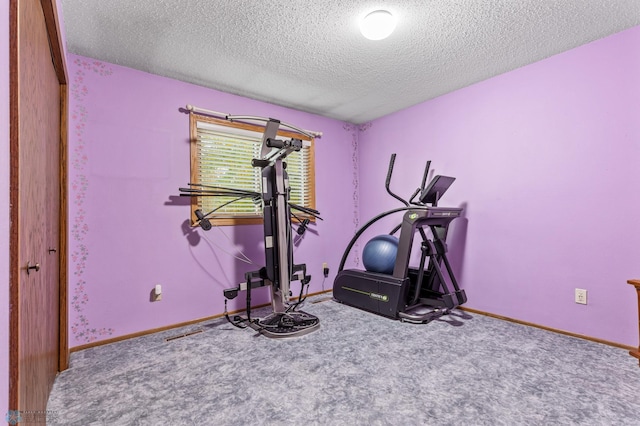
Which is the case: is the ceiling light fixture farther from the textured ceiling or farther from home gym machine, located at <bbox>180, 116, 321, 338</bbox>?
home gym machine, located at <bbox>180, 116, 321, 338</bbox>

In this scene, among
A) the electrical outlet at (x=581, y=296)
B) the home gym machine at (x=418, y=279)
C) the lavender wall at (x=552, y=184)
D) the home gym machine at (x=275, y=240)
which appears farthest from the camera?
the home gym machine at (x=418, y=279)

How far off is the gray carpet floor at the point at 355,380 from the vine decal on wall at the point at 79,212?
0.23 metres

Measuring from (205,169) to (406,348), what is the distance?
8.48 feet

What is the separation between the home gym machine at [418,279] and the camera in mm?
2959

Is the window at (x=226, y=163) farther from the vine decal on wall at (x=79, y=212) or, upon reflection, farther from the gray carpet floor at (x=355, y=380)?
the gray carpet floor at (x=355, y=380)

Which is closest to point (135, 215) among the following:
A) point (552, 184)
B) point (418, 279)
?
point (418, 279)

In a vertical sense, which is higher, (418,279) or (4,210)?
(4,210)

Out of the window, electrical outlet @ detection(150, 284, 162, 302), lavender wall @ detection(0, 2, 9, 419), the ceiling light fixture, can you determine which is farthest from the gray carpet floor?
the ceiling light fixture

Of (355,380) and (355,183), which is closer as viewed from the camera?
(355,380)

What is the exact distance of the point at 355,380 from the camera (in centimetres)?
192

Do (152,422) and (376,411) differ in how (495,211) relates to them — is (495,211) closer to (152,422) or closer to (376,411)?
(376,411)

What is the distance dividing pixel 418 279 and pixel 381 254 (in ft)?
1.49

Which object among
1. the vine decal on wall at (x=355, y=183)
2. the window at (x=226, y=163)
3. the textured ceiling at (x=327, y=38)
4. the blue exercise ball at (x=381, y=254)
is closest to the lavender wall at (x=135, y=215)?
the window at (x=226, y=163)

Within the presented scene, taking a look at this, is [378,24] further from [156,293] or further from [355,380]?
[156,293]
